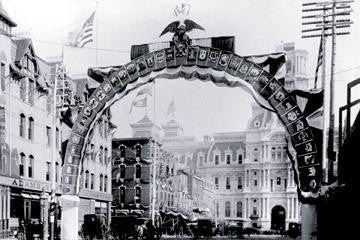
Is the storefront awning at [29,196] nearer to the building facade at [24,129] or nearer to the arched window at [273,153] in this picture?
the building facade at [24,129]

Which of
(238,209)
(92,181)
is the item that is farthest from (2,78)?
(238,209)

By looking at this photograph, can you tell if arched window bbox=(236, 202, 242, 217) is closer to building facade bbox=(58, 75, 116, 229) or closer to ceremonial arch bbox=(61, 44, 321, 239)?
building facade bbox=(58, 75, 116, 229)

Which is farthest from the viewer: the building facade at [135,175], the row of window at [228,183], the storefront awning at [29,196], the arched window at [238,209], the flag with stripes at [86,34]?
the row of window at [228,183]

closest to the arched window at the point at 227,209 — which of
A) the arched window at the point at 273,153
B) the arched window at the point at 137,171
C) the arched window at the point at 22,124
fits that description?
the arched window at the point at 273,153

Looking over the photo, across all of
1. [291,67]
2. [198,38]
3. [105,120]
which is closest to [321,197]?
[198,38]

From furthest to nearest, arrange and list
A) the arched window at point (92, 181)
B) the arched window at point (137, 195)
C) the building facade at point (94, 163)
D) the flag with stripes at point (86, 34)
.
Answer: the arched window at point (137, 195), the arched window at point (92, 181), the building facade at point (94, 163), the flag with stripes at point (86, 34)

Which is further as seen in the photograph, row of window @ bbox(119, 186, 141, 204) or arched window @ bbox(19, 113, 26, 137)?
row of window @ bbox(119, 186, 141, 204)

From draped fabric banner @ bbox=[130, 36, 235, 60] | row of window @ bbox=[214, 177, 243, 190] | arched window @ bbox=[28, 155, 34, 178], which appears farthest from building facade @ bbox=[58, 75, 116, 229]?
row of window @ bbox=[214, 177, 243, 190]

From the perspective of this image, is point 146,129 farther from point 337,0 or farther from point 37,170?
point 337,0

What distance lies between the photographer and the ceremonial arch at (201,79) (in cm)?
1570

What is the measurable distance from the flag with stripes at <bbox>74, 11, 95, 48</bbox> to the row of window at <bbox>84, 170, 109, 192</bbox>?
19.4 meters

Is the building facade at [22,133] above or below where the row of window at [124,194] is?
above

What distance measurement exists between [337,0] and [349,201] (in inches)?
422

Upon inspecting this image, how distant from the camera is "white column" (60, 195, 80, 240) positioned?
59.1ft
